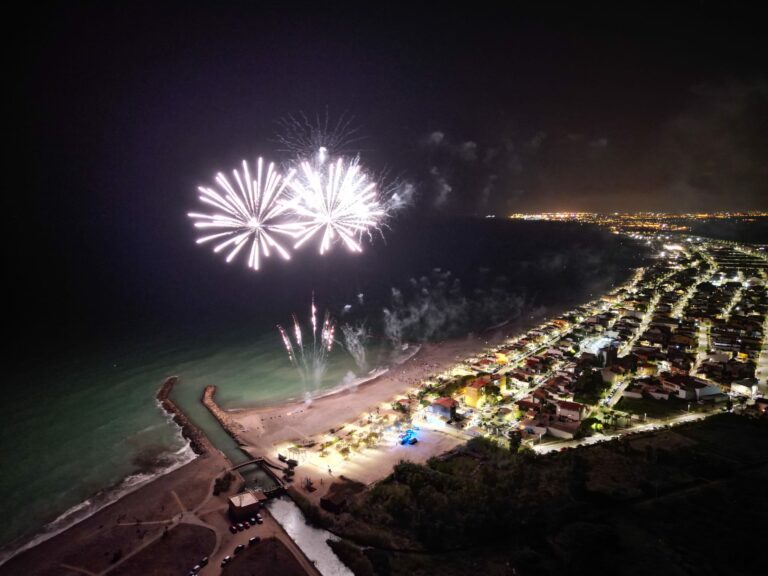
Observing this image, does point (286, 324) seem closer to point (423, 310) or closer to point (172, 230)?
point (423, 310)

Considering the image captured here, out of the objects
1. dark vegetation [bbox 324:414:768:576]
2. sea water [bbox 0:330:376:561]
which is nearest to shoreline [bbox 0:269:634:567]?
sea water [bbox 0:330:376:561]

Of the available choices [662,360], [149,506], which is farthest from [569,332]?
[149,506]

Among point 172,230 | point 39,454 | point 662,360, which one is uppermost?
point 172,230

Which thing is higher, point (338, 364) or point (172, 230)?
point (172, 230)

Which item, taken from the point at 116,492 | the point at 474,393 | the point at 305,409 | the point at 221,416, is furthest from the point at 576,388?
the point at 116,492

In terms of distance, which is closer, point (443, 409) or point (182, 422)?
point (443, 409)

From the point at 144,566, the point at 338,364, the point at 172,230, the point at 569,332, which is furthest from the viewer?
the point at 172,230

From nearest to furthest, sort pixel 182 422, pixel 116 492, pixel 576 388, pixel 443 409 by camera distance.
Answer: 1. pixel 116 492
2. pixel 443 409
3. pixel 182 422
4. pixel 576 388

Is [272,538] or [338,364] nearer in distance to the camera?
[272,538]

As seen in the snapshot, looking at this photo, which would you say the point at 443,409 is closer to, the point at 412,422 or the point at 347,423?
the point at 412,422
